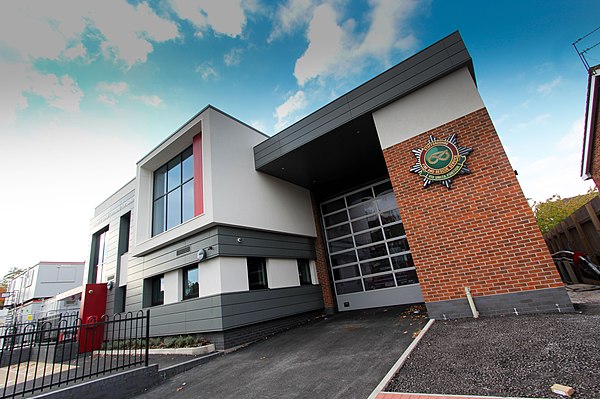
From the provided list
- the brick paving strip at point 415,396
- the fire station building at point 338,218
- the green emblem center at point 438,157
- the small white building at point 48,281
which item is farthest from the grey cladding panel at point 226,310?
the small white building at point 48,281

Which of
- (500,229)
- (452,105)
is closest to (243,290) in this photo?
(500,229)

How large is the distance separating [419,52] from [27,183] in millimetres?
16223

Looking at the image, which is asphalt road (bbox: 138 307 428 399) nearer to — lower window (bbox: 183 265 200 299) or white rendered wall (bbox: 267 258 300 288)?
white rendered wall (bbox: 267 258 300 288)

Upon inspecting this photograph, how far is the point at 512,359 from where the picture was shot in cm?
302

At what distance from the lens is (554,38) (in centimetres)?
852

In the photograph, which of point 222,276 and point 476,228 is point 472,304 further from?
point 222,276

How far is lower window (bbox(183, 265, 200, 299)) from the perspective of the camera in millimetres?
8344

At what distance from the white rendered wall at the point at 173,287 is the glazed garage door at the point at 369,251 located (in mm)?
6000

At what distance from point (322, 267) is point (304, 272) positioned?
33.6 inches

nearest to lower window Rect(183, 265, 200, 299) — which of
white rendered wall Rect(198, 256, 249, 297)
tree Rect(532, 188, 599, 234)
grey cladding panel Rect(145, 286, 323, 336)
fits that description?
grey cladding panel Rect(145, 286, 323, 336)

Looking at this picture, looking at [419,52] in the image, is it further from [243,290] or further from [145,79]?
[145,79]

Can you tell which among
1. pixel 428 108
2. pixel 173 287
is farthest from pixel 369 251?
Result: pixel 173 287

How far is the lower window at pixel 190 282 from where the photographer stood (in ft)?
27.4

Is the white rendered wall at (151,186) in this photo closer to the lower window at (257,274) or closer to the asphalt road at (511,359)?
the lower window at (257,274)
